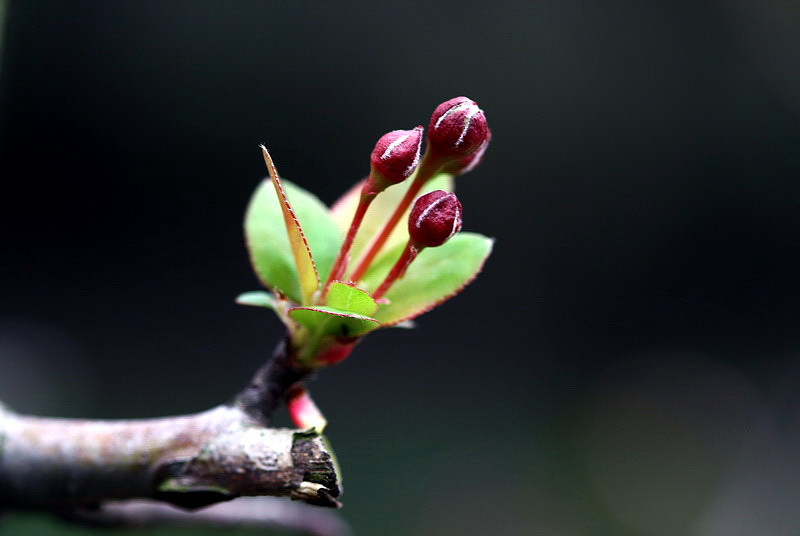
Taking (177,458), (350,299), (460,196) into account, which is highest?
(460,196)


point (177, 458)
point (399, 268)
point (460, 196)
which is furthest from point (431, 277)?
point (460, 196)

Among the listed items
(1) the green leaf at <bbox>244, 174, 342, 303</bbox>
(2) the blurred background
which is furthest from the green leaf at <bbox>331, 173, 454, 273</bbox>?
(2) the blurred background

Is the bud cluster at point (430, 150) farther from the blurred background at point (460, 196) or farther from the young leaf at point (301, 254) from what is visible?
the blurred background at point (460, 196)

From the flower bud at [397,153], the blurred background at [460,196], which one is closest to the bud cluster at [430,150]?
the flower bud at [397,153]

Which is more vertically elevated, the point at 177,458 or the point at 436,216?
the point at 436,216

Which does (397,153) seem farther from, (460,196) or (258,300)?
(460,196)

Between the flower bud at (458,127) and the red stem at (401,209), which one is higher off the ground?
the flower bud at (458,127)
